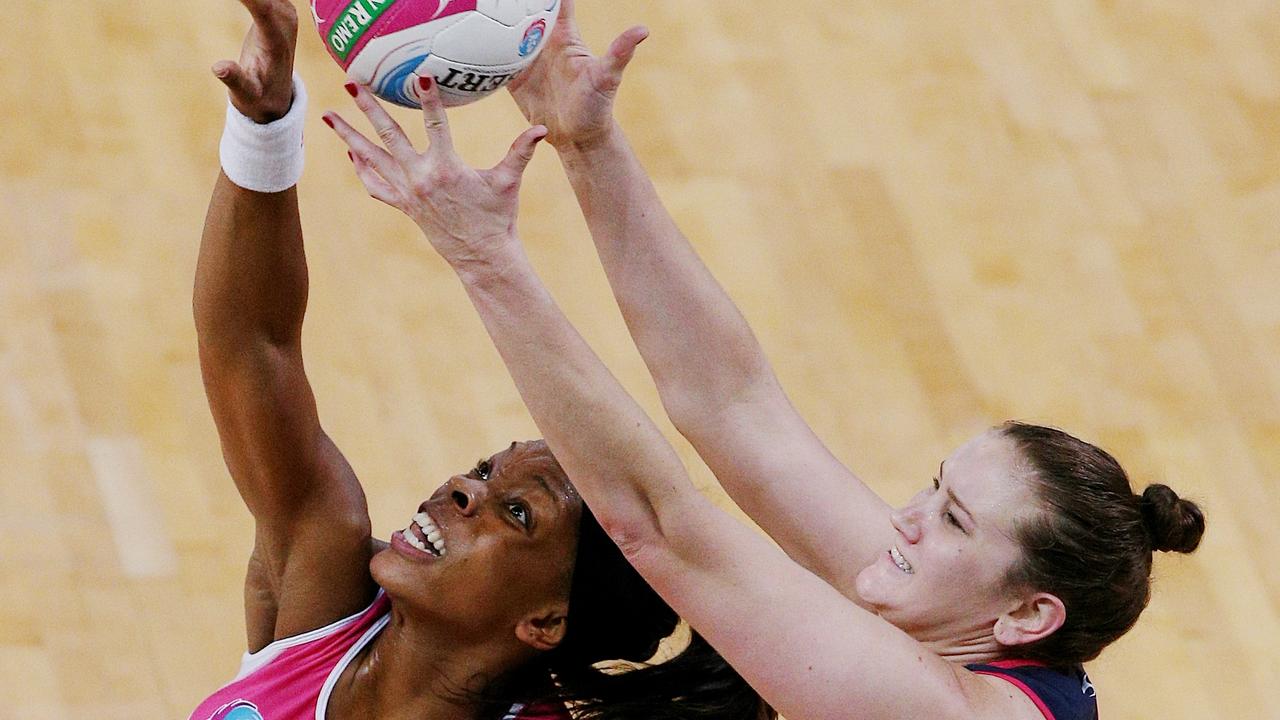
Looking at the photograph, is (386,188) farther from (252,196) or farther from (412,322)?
(412,322)

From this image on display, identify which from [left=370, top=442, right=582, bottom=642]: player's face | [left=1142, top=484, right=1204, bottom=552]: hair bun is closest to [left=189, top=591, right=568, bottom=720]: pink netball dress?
[left=370, top=442, right=582, bottom=642]: player's face

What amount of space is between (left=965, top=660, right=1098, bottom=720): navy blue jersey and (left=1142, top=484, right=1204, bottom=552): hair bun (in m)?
0.19

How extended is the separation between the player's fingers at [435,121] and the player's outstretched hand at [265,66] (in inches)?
11.5

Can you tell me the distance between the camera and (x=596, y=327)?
4.30 m

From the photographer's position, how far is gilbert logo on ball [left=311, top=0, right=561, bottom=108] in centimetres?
200

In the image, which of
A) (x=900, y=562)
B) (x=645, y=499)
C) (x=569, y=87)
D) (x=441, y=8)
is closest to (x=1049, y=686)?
(x=900, y=562)

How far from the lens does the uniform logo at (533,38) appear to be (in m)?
2.07

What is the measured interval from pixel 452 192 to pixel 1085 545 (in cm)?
83

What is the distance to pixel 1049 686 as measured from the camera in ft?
6.64

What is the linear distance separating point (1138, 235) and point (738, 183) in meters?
1.06

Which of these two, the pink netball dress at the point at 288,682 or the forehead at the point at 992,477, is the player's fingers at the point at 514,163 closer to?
the forehead at the point at 992,477

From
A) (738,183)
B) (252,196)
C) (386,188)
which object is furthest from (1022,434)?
(738,183)

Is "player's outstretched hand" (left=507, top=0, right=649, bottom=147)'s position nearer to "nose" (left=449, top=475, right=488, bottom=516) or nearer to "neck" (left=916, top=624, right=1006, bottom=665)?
"nose" (left=449, top=475, right=488, bottom=516)

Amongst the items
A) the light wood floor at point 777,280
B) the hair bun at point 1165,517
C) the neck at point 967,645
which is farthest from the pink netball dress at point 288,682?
the light wood floor at point 777,280
